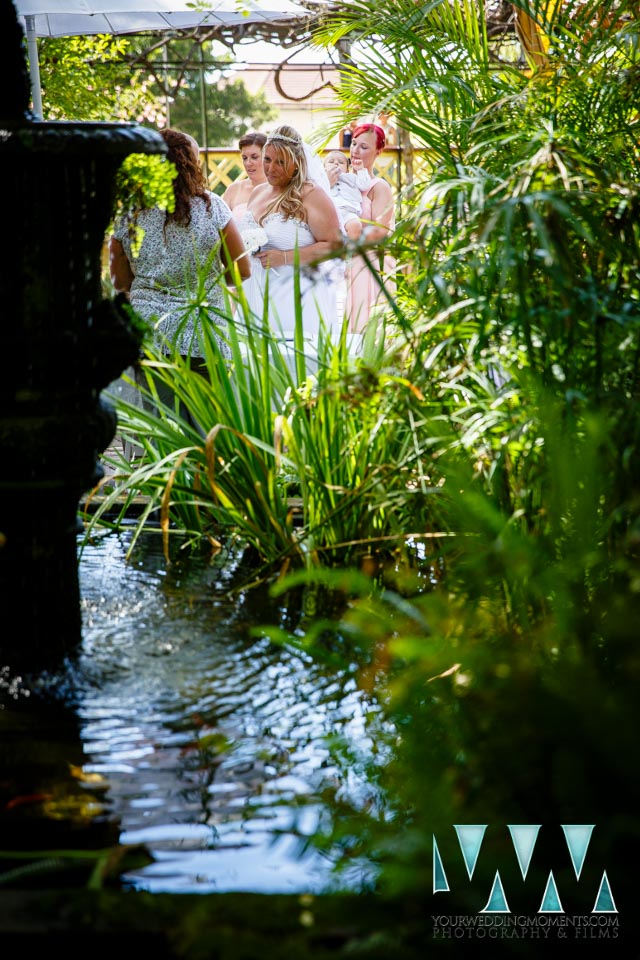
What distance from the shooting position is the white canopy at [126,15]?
4809 mm

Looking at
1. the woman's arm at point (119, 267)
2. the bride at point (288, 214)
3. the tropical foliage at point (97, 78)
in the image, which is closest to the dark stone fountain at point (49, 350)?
the woman's arm at point (119, 267)

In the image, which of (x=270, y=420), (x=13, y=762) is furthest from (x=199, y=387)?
(x=13, y=762)

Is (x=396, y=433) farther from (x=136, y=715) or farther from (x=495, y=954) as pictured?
(x=495, y=954)

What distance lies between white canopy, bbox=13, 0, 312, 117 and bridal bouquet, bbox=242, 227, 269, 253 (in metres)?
1.12

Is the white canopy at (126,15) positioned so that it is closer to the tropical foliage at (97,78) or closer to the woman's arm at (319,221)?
the woman's arm at (319,221)

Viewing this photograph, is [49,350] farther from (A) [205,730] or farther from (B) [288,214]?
(B) [288,214]

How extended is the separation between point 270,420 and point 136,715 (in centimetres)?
111

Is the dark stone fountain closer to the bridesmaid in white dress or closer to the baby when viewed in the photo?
the bridesmaid in white dress

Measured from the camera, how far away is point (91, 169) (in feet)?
6.23

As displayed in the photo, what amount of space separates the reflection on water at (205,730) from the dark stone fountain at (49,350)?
175 millimetres

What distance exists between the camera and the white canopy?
4.81 metres

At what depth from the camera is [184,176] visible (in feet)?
13.5

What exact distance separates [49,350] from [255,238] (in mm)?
3752

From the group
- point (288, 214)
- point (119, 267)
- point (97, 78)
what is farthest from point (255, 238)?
point (97, 78)
